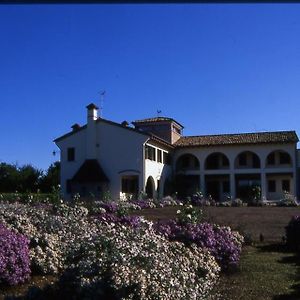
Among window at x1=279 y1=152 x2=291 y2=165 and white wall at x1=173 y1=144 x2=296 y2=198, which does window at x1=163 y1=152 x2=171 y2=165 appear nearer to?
white wall at x1=173 y1=144 x2=296 y2=198

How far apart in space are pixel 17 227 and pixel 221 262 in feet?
11.5

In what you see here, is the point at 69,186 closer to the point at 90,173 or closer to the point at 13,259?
the point at 90,173

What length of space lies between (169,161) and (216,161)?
411 cm

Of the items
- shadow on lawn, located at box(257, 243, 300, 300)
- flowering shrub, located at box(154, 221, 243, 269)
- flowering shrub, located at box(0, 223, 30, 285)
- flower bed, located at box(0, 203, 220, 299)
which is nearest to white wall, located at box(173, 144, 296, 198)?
shadow on lawn, located at box(257, 243, 300, 300)

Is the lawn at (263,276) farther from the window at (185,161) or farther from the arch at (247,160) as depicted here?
the window at (185,161)

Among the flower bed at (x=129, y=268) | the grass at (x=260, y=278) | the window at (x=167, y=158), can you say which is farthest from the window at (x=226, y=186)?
the flower bed at (x=129, y=268)

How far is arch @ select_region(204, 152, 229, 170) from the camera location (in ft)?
156

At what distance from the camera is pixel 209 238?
9.62m

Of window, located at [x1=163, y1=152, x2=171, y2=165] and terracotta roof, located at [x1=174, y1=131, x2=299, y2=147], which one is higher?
terracotta roof, located at [x1=174, y1=131, x2=299, y2=147]

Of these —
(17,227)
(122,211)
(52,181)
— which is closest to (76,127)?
(52,181)

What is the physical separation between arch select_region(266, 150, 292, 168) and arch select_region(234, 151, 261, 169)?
995 millimetres

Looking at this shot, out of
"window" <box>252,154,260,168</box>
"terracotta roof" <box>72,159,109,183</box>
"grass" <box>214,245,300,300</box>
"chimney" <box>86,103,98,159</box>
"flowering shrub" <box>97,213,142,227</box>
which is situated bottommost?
"grass" <box>214,245,300,300</box>

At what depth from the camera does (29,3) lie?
259 cm

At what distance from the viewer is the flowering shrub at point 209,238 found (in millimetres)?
9445
